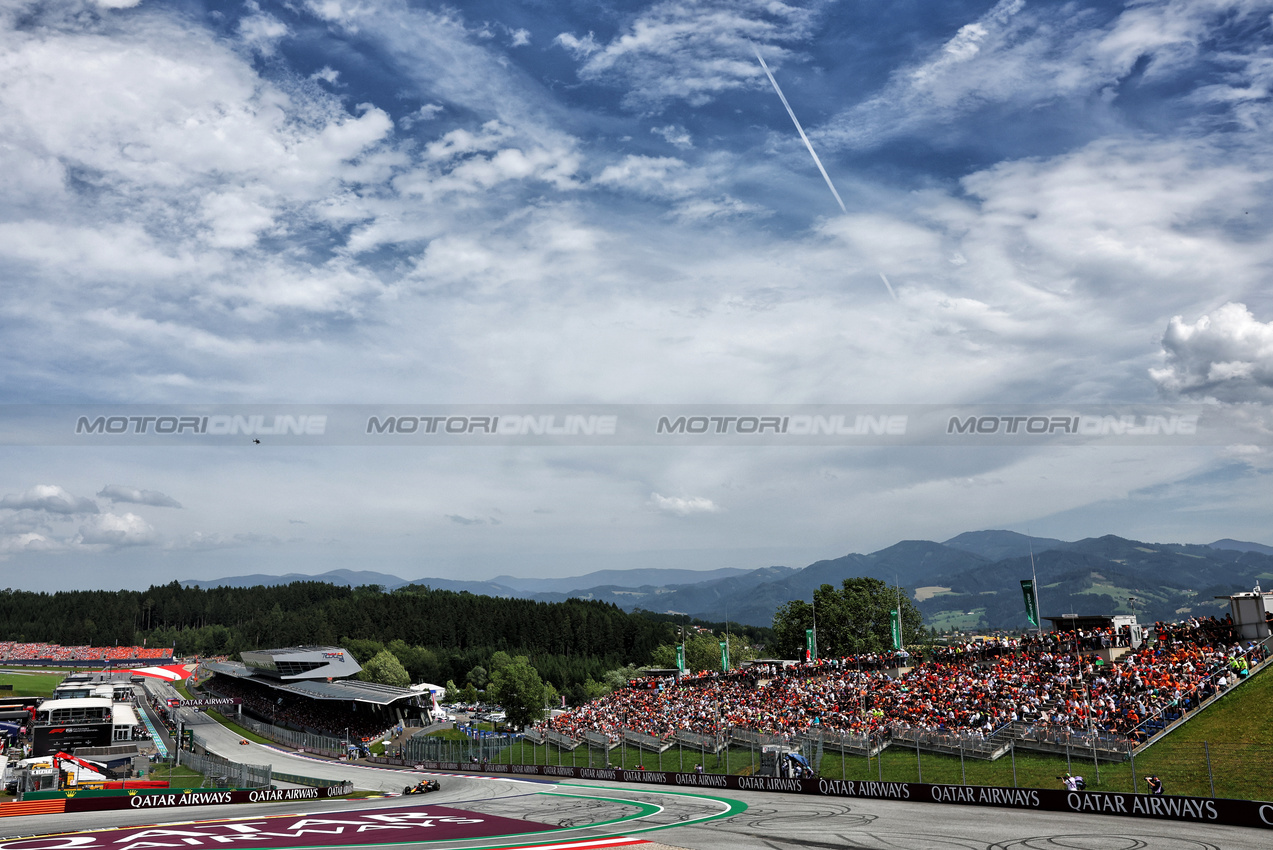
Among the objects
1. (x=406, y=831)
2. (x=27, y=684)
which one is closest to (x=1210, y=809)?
(x=406, y=831)

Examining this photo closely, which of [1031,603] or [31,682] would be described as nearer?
[1031,603]

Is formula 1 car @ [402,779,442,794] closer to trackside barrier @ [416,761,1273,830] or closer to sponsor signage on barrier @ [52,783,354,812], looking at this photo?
sponsor signage on barrier @ [52,783,354,812]

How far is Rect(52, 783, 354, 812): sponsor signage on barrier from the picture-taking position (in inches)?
1483

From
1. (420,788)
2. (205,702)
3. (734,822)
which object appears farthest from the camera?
(205,702)

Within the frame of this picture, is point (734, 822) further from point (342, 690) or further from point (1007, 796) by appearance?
point (342, 690)

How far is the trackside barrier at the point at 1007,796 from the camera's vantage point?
74.9 feet

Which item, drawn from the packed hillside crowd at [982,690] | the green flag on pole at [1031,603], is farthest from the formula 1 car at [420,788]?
the green flag on pole at [1031,603]

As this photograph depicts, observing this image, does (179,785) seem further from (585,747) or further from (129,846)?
(129,846)

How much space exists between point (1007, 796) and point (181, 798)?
120 feet

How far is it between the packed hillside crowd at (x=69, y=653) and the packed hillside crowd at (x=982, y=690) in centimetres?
16476

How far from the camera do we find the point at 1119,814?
83.4ft

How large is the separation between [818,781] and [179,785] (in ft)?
134

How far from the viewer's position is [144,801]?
124ft

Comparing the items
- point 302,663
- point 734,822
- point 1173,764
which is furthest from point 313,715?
point 1173,764
